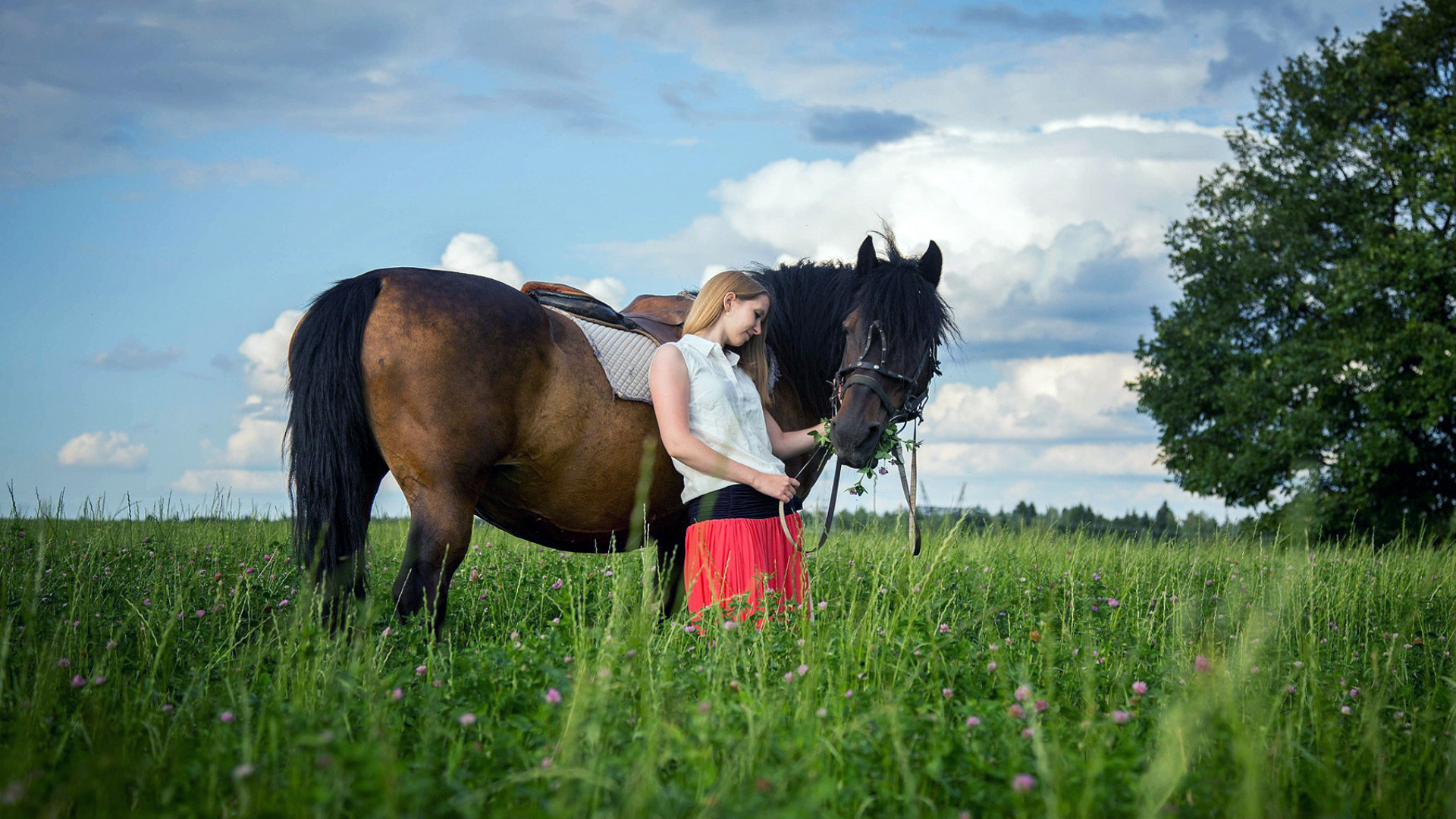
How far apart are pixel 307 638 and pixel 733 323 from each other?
8.21ft

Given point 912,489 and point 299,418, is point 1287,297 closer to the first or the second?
point 912,489

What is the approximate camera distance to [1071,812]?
2.39m

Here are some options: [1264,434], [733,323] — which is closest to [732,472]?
[733,323]

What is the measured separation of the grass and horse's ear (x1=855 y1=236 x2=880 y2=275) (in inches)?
68.4

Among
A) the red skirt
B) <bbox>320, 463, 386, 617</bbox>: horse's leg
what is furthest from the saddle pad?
<bbox>320, 463, 386, 617</bbox>: horse's leg

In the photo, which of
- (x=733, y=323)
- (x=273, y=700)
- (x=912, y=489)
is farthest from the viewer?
(x=912, y=489)

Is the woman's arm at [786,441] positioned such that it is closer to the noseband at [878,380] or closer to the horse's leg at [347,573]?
the noseband at [878,380]

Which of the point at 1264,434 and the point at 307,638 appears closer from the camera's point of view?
the point at 307,638

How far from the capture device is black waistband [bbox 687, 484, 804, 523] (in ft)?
15.6

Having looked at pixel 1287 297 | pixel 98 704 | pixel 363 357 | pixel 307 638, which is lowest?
pixel 98 704

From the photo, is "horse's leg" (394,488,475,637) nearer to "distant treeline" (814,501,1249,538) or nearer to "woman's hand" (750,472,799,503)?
"woman's hand" (750,472,799,503)

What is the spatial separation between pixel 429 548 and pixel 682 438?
4.27 feet

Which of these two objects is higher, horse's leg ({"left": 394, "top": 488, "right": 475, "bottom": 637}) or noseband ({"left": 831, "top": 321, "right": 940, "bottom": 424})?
noseband ({"left": 831, "top": 321, "right": 940, "bottom": 424})

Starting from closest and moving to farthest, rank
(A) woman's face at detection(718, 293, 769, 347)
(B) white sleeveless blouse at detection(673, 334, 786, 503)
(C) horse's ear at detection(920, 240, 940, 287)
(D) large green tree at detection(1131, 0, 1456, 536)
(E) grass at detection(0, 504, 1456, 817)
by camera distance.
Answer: (E) grass at detection(0, 504, 1456, 817), (B) white sleeveless blouse at detection(673, 334, 786, 503), (A) woman's face at detection(718, 293, 769, 347), (C) horse's ear at detection(920, 240, 940, 287), (D) large green tree at detection(1131, 0, 1456, 536)
